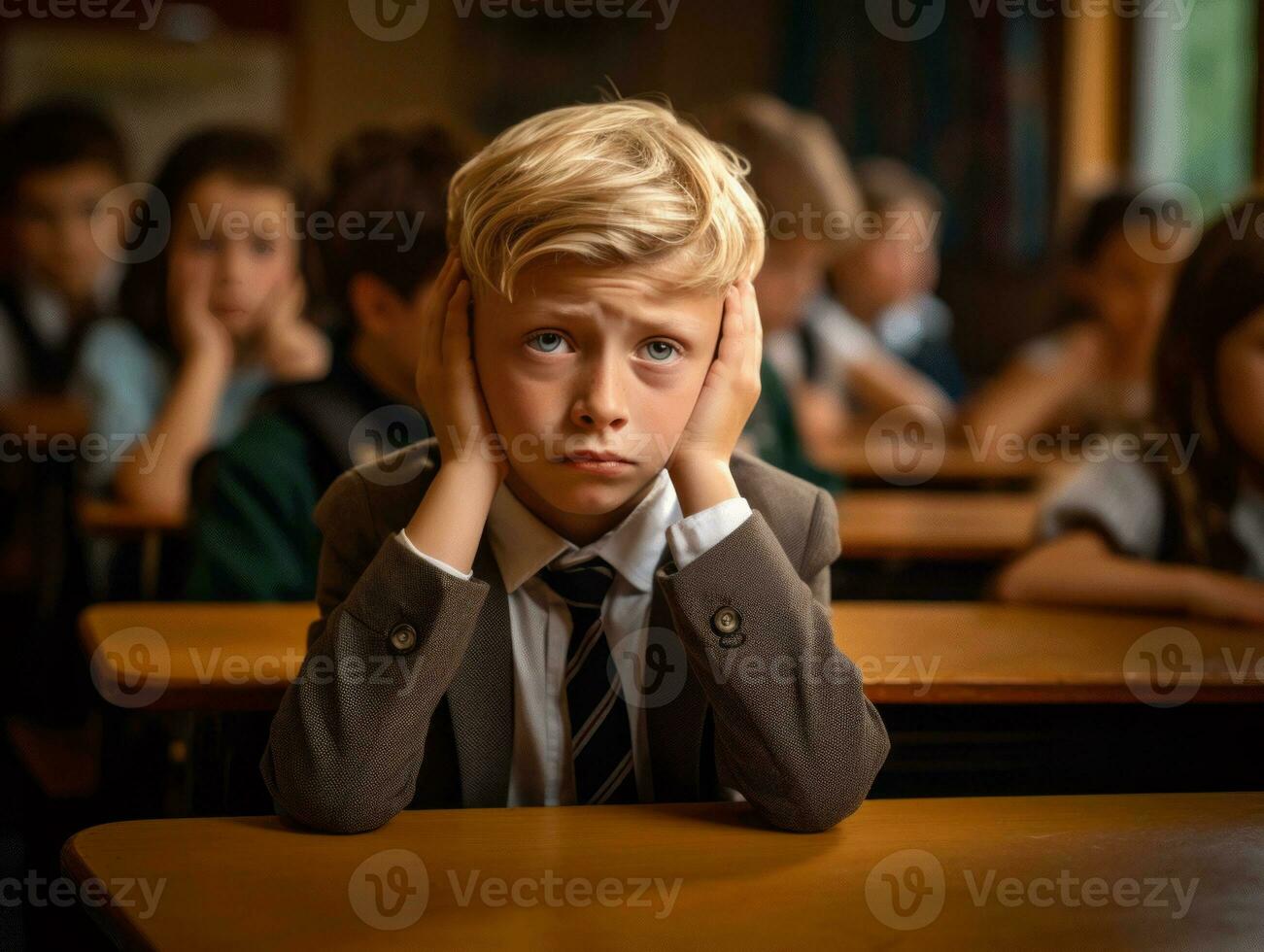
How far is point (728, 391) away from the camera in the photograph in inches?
49.6

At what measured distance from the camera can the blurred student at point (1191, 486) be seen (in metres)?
1.82

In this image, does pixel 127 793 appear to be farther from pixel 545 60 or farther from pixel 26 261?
pixel 545 60

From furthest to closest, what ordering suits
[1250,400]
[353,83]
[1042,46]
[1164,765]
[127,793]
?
[353,83]
[1042,46]
[127,793]
[1250,400]
[1164,765]

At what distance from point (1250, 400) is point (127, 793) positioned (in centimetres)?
160

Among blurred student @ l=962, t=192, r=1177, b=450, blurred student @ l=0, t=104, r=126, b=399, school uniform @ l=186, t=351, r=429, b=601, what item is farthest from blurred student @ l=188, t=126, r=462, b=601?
blurred student @ l=0, t=104, r=126, b=399

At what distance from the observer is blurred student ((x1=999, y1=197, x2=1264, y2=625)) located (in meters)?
1.82

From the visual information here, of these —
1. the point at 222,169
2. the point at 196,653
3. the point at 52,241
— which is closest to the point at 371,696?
the point at 196,653

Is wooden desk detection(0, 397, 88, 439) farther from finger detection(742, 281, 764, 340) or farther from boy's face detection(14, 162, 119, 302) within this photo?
Result: finger detection(742, 281, 764, 340)

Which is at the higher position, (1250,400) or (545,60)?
(545,60)

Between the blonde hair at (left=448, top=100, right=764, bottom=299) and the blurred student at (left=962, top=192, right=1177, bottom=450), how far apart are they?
2.26 metres

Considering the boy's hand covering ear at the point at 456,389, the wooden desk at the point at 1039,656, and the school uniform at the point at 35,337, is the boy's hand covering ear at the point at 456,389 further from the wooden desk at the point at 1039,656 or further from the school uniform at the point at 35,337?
the school uniform at the point at 35,337

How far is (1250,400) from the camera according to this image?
1812 millimetres

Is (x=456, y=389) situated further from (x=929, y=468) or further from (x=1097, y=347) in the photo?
(x=1097, y=347)

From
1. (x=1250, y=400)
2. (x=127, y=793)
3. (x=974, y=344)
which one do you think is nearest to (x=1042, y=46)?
(x=974, y=344)
